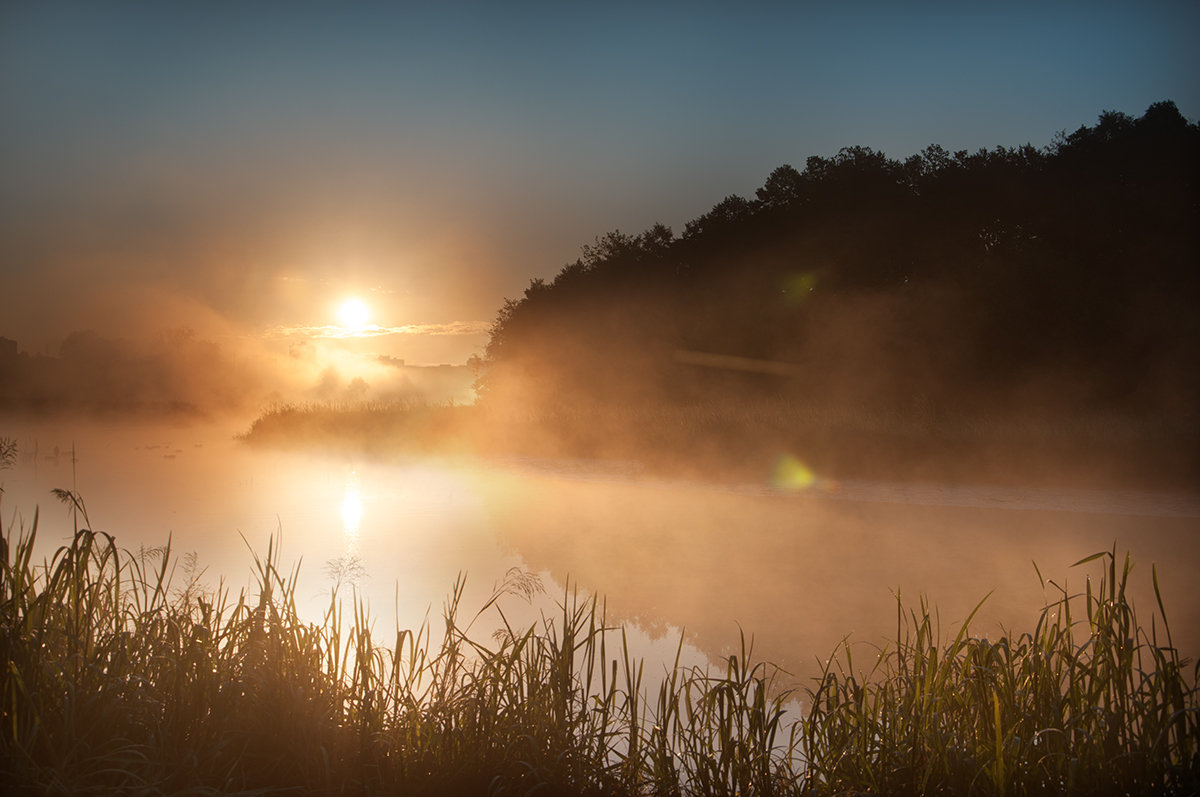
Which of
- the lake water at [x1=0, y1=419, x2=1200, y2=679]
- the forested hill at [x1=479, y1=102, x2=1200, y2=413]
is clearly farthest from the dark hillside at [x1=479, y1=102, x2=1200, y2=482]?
the lake water at [x1=0, y1=419, x2=1200, y2=679]

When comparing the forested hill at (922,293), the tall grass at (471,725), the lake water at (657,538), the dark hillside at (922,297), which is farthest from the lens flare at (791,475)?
the tall grass at (471,725)

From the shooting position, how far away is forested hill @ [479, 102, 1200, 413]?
50.3ft

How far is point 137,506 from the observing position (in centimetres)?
639

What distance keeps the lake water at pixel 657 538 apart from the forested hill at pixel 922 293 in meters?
7.29

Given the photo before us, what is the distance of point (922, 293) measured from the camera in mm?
17203

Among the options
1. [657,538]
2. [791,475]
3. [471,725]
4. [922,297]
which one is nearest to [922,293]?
[922,297]

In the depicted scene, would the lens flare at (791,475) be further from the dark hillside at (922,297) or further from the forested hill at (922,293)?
the forested hill at (922,293)

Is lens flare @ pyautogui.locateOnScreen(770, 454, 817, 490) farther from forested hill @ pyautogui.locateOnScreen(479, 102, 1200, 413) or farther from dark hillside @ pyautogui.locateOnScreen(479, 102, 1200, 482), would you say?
forested hill @ pyautogui.locateOnScreen(479, 102, 1200, 413)

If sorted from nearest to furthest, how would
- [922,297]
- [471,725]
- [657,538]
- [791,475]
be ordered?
[471,725], [657,538], [791,475], [922,297]

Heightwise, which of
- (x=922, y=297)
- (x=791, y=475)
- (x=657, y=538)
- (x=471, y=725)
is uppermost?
(x=922, y=297)

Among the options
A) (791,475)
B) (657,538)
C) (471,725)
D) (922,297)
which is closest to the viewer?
(471,725)

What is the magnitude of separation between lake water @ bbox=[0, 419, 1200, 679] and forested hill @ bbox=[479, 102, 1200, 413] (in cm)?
729

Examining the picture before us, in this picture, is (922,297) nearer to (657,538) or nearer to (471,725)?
(657,538)

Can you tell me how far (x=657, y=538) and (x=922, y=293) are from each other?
41.2ft
